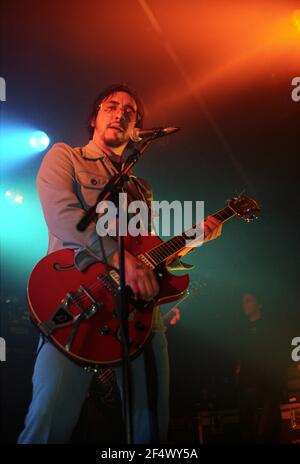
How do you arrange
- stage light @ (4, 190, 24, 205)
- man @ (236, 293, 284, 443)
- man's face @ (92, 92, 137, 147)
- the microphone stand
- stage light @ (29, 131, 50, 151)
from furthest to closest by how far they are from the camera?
stage light @ (29, 131, 50, 151)
stage light @ (4, 190, 24, 205)
man @ (236, 293, 284, 443)
man's face @ (92, 92, 137, 147)
the microphone stand

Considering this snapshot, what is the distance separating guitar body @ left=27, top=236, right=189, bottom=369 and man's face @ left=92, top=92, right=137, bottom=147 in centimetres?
95

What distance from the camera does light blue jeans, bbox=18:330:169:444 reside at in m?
1.73

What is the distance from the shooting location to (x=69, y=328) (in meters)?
1.81

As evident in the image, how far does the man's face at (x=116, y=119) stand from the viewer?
2570 millimetres

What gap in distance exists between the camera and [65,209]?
2072 mm

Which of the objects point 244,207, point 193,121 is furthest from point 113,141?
point 193,121

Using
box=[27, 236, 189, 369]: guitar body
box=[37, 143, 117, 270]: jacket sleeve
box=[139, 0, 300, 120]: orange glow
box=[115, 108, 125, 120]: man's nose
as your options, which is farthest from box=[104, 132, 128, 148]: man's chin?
box=[139, 0, 300, 120]: orange glow

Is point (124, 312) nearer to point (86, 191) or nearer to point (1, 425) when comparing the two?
point (86, 191)

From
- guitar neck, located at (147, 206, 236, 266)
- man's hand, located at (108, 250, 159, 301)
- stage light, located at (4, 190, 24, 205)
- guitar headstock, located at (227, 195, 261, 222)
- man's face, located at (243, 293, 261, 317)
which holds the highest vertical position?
stage light, located at (4, 190, 24, 205)

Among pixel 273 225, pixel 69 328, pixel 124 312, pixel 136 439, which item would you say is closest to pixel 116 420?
pixel 136 439

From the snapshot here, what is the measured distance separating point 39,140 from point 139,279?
8.30ft

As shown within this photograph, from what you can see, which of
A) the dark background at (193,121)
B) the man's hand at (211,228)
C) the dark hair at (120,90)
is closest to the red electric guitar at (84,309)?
the man's hand at (211,228)

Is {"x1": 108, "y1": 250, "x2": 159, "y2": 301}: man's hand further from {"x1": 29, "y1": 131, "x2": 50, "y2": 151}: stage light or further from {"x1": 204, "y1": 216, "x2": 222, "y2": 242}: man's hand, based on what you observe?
{"x1": 29, "y1": 131, "x2": 50, "y2": 151}: stage light

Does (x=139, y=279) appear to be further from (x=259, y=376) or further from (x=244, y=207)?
(x=259, y=376)
